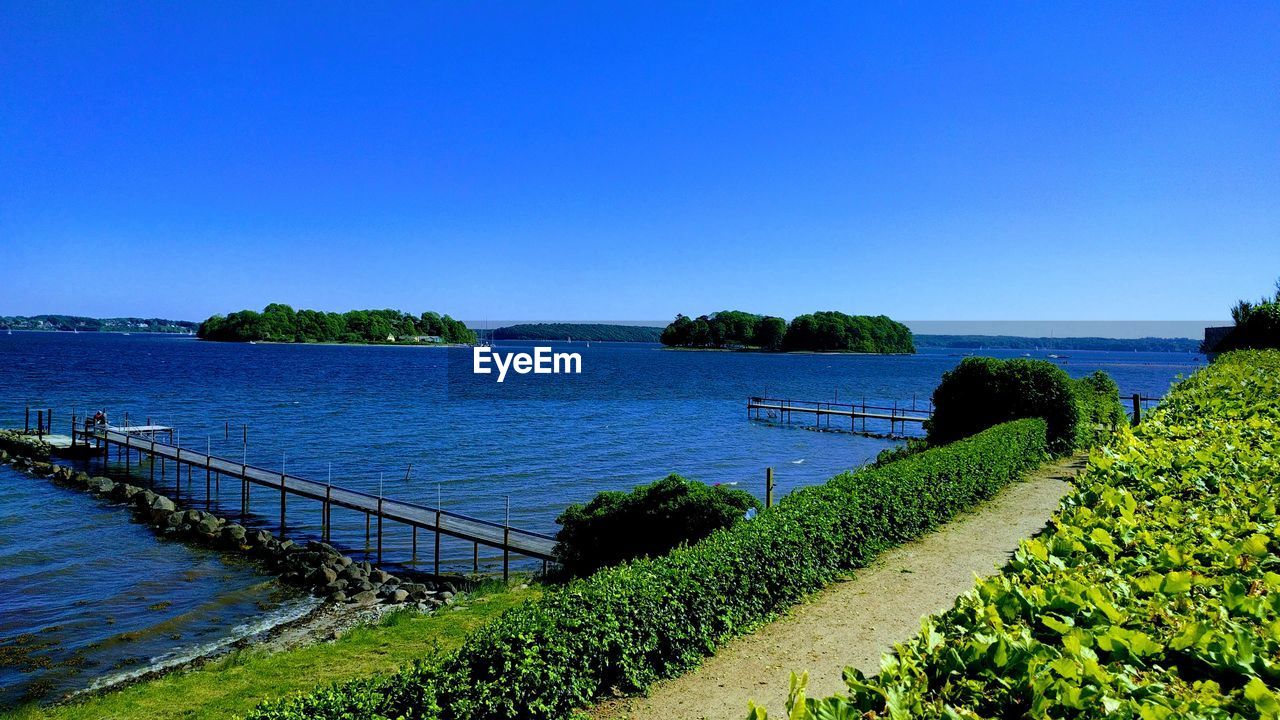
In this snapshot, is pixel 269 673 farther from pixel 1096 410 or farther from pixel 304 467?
pixel 1096 410

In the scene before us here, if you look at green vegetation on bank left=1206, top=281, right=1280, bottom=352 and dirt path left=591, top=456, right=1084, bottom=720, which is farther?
green vegetation on bank left=1206, top=281, right=1280, bottom=352

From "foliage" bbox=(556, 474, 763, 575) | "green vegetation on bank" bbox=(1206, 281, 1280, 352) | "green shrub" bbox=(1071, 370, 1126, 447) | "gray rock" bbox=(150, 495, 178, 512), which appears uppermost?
"green vegetation on bank" bbox=(1206, 281, 1280, 352)

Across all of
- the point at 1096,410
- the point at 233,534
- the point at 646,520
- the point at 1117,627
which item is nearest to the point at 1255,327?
the point at 1096,410

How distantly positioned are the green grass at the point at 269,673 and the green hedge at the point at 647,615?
4663 mm

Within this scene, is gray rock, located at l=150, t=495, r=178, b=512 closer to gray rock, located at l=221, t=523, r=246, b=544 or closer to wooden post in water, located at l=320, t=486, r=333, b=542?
gray rock, located at l=221, t=523, r=246, b=544

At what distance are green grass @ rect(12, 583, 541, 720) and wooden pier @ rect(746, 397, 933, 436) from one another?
42.9 metres

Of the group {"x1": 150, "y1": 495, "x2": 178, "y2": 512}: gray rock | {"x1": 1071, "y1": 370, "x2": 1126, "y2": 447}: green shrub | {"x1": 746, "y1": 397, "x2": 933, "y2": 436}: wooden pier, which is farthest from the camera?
{"x1": 746, "y1": 397, "x2": 933, "y2": 436}: wooden pier

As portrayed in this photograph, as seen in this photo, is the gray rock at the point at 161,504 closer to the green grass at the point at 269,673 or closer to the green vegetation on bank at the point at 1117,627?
the green grass at the point at 269,673

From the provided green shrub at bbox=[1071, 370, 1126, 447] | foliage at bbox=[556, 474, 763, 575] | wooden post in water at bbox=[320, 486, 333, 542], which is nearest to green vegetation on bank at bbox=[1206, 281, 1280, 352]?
green shrub at bbox=[1071, 370, 1126, 447]

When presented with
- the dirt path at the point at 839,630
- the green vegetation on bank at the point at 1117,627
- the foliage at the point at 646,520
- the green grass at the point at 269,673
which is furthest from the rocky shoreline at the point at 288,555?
the green vegetation on bank at the point at 1117,627

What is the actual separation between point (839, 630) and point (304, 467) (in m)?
32.9

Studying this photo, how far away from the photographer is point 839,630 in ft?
33.5

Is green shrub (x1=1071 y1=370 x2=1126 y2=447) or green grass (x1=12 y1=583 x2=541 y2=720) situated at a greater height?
green shrub (x1=1071 y1=370 x2=1126 y2=447)

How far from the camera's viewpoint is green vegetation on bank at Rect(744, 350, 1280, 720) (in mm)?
2672
